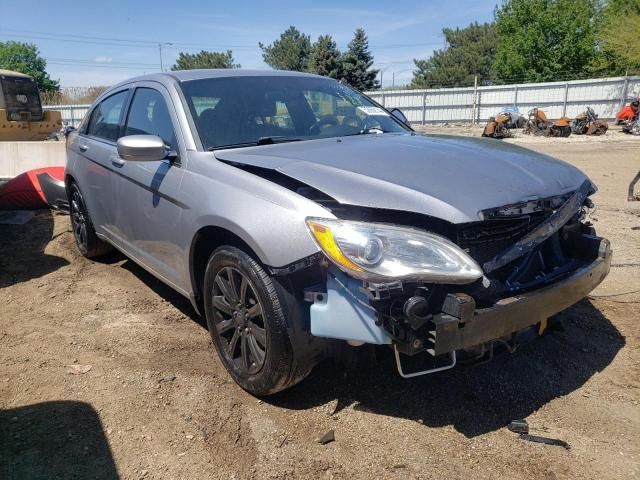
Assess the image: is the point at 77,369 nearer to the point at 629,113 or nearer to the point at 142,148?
the point at 142,148

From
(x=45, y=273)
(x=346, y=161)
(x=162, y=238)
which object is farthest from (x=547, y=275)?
(x=45, y=273)

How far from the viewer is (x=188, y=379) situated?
3178 millimetres

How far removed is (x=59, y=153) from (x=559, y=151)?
49.4ft

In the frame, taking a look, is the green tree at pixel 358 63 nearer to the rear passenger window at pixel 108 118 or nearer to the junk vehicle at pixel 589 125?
the junk vehicle at pixel 589 125

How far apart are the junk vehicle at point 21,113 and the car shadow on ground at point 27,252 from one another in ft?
24.4

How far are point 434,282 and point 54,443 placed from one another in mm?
1990

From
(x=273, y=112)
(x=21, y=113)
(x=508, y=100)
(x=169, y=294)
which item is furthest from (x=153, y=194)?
(x=508, y=100)

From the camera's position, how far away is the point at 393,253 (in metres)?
2.28

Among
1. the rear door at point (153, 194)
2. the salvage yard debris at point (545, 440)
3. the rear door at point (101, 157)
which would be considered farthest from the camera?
the rear door at point (101, 157)

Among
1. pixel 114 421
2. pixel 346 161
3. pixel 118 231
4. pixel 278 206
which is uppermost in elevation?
pixel 346 161

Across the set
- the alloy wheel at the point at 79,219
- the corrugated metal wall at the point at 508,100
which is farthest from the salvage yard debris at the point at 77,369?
the corrugated metal wall at the point at 508,100

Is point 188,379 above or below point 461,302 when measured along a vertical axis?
below

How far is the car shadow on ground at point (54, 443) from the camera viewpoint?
7.95 ft

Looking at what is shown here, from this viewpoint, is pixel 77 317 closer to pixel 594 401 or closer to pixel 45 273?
pixel 45 273
